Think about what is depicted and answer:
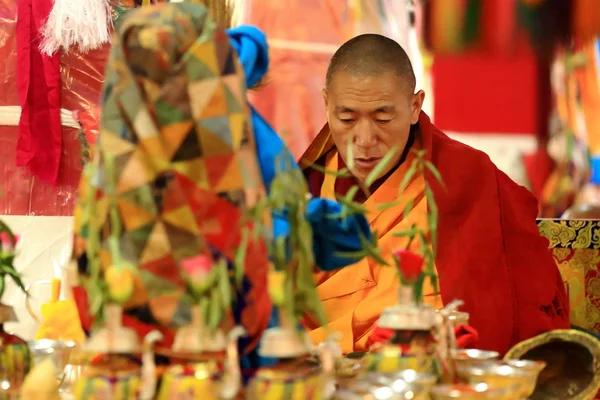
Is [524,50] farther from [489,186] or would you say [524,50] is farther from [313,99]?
[489,186]

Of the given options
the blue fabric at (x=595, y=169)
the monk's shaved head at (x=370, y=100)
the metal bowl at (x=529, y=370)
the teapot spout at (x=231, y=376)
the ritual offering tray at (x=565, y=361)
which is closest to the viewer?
the teapot spout at (x=231, y=376)

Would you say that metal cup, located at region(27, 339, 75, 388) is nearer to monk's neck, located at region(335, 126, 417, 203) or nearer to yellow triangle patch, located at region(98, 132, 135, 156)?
yellow triangle patch, located at region(98, 132, 135, 156)

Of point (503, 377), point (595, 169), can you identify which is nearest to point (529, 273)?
point (503, 377)

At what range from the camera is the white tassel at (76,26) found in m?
2.62

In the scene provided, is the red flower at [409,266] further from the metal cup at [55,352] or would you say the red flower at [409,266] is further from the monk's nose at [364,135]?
the monk's nose at [364,135]

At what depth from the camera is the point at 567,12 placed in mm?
4570

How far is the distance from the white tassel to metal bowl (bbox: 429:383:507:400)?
180cm

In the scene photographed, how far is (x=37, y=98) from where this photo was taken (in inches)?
106

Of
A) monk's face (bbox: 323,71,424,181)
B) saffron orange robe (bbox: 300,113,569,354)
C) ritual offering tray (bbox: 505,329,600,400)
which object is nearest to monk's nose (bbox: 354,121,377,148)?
monk's face (bbox: 323,71,424,181)

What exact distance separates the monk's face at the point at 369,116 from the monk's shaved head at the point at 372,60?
0.02m

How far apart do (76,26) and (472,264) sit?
137 cm

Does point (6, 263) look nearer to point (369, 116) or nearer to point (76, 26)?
point (369, 116)

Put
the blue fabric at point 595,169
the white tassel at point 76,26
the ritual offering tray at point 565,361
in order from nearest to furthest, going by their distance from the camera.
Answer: the ritual offering tray at point 565,361 → the white tassel at point 76,26 → the blue fabric at point 595,169

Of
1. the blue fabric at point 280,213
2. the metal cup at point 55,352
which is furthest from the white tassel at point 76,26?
the metal cup at point 55,352
